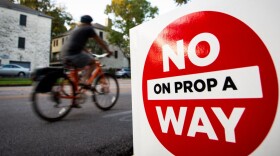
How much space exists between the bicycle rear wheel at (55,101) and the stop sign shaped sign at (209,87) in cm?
222

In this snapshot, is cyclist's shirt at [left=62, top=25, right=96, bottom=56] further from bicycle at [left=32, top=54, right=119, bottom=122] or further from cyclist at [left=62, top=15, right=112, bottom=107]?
bicycle at [left=32, top=54, right=119, bottom=122]

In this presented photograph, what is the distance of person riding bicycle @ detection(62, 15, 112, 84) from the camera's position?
332 cm

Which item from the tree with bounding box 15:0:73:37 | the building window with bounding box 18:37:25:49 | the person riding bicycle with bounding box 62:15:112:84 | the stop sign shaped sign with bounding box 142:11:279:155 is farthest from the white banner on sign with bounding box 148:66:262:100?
the tree with bounding box 15:0:73:37

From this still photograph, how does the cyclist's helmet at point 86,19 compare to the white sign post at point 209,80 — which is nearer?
the white sign post at point 209,80

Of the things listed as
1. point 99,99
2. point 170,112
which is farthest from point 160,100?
point 99,99

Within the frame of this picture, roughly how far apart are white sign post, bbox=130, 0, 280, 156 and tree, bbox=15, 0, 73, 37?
3891cm

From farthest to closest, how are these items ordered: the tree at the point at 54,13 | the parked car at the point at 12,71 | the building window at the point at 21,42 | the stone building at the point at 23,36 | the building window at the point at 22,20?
the tree at the point at 54,13 < the building window at the point at 22,20 < the building window at the point at 21,42 < the stone building at the point at 23,36 < the parked car at the point at 12,71

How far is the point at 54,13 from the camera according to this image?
36.2 meters

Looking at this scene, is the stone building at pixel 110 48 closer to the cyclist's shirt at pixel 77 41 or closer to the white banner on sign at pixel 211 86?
the cyclist's shirt at pixel 77 41

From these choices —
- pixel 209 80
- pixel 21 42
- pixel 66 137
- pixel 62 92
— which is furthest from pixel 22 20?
pixel 209 80

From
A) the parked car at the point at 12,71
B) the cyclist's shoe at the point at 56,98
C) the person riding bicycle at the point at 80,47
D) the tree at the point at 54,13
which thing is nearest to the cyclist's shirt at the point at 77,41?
the person riding bicycle at the point at 80,47

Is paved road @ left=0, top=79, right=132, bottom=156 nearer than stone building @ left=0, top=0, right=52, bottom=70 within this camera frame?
Yes

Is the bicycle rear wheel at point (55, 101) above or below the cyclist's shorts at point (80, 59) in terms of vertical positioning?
below

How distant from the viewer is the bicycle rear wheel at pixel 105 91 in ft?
12.4
